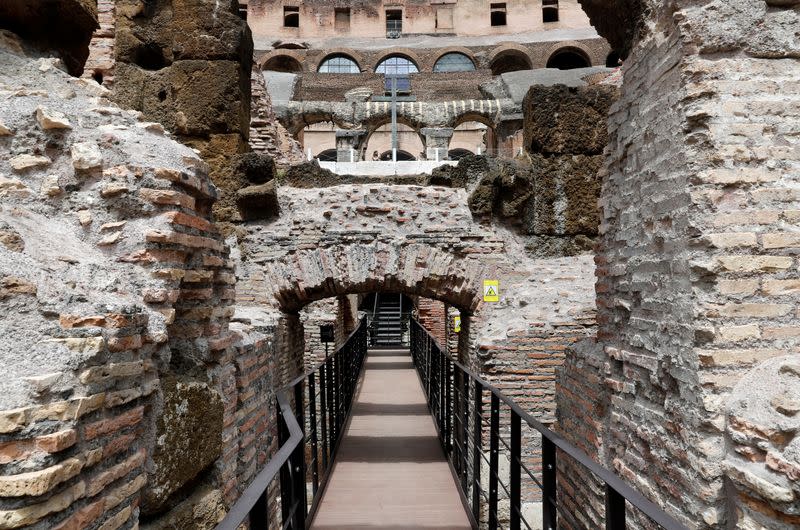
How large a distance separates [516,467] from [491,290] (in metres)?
3.28

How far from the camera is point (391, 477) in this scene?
488 centimetres

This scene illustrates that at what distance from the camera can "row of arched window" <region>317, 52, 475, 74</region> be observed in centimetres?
3250

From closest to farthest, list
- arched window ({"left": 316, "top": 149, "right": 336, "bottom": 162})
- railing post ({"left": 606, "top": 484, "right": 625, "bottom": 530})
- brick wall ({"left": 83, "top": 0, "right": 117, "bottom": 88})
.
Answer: railing post ({"left": 606, "top": 484, "right": 625, "bottom": 530})
brick wall ({"left": 83, "top": 0, "right": 117, "bottom": 88})
arched window ({"left": 316, "top": 149, "right": 336, "bottom": 162})

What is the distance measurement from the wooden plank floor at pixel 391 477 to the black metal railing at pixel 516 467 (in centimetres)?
16

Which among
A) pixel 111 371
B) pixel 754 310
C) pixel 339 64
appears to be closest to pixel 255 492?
pixel 111 371

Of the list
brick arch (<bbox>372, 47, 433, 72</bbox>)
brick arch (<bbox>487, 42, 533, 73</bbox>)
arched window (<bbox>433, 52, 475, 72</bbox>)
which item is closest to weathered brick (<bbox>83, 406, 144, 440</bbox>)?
brick arch (<bbox>372, 47, 433, 72</bbox>)

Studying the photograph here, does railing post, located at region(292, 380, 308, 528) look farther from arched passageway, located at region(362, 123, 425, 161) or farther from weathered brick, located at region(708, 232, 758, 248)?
arched passageway, located at region(362, 123, 425, 161)

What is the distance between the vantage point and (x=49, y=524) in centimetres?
150

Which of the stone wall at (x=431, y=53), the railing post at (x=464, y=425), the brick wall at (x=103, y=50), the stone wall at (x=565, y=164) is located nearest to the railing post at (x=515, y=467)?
the railing post at (x=464, y=425)

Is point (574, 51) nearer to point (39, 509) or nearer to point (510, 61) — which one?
point (510, 61)

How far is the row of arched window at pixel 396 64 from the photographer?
32.5 meters

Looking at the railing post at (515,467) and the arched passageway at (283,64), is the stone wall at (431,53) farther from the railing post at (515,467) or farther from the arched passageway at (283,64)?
the railing post at (515,467)

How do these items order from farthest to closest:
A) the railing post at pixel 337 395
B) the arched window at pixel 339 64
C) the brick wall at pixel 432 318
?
the arched window at pixel 339 64 → the brick wall at pixel 432 318 → the railing post at pixel 337 395

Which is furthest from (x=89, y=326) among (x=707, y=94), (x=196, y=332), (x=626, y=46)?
(x=626, y=46)
